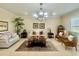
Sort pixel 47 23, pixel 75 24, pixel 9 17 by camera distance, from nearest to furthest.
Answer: pixel 75 24 → pixel 47 23 → pixel 9 17

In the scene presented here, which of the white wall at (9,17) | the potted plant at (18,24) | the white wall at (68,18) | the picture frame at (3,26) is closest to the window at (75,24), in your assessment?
the white wall at (68,18)

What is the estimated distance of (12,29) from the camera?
3592 millimetres

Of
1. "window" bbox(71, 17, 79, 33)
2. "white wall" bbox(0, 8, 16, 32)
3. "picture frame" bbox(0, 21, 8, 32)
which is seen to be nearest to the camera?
"window" bbox(71, 17, 79, 33)

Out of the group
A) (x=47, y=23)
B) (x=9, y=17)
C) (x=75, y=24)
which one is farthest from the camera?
(x=9, y=17)

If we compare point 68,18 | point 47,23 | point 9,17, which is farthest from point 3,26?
point 68,18

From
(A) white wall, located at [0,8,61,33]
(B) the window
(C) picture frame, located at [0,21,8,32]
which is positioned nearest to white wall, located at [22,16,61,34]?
(A) white wall, located at [0,8,61,33]

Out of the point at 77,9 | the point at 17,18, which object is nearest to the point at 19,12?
the point at 17,18

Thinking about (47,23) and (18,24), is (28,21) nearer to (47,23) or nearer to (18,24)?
(18,24)

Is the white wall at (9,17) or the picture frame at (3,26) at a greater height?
the white wall at (9,17)

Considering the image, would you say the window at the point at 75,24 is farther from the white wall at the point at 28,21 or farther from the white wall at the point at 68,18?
the white wall at the point at 28,21

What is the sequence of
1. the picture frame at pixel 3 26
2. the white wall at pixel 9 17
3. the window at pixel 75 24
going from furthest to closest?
the picture frame at pixel 3 26
the white wall at pixel 9 17
the window at pixel 75 24

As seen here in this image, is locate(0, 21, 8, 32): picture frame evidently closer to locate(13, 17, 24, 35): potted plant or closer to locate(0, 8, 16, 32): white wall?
locate(0, 8, 16, 32): white wall

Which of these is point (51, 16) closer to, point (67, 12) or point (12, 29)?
point (67, 12)

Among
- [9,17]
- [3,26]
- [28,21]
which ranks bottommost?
[3,26]
